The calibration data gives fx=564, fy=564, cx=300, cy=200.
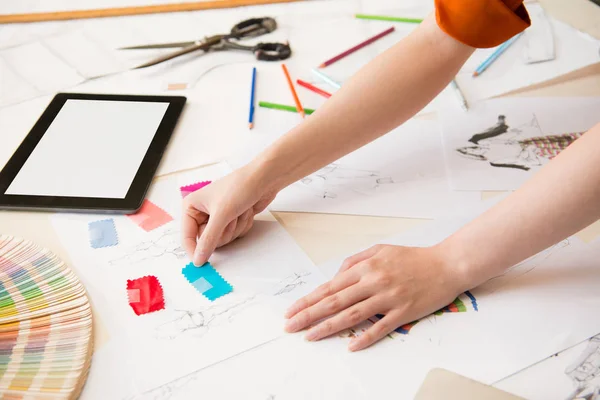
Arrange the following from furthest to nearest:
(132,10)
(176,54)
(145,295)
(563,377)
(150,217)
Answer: (132,10)
(176,54)
(150,217)
(145,295)
(563,377)

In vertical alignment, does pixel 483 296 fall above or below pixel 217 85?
below

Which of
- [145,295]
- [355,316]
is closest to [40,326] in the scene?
[145,295]

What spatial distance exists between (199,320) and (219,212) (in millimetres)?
139

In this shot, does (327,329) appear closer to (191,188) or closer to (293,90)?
(191,188)

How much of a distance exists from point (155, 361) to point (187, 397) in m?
0.06

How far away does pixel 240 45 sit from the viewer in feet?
3.63

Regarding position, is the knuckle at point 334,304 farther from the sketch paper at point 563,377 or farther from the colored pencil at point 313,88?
the colored pencil at point 313,88

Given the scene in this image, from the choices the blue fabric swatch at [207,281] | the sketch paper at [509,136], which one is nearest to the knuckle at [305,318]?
the blue fabric swatch at [207,281]

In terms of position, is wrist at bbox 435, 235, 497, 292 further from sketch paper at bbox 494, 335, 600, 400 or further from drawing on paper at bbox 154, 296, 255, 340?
drawing on paper at bbox 154, 296, 255, 340

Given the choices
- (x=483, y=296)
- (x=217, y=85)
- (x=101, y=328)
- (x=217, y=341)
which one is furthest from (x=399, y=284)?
(x=217, y=85)

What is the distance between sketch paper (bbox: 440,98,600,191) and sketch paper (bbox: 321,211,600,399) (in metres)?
0.16

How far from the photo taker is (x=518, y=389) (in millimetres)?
576

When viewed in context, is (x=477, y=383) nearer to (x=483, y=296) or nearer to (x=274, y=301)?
(x=483, y=296)

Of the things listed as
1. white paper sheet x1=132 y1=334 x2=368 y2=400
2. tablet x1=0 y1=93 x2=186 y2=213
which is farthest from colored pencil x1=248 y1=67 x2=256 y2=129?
white paper sheet x1=132 y1=334 x2=368 y2=400
